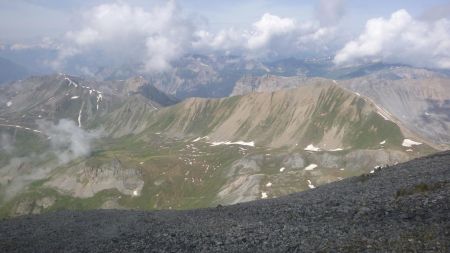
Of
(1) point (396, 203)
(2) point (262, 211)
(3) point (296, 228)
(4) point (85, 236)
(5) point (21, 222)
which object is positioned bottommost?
(5) point (21, 222)

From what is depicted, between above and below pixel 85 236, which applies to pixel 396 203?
above

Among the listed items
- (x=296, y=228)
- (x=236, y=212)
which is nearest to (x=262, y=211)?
(x=236, y=212)

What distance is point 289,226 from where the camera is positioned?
117 feet

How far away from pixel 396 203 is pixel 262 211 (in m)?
13.6

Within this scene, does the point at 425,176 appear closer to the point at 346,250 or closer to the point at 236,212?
the point at 236,212

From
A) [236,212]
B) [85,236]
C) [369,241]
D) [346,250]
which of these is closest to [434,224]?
[369,241]

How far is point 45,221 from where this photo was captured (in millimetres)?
52281

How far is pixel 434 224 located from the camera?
1115 inches

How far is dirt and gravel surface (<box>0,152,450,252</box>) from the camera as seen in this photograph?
28.5 metres

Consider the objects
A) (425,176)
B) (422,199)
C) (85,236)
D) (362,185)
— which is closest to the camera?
(422,199)

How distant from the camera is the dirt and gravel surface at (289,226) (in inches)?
1120

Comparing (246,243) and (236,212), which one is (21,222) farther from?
(246,243)

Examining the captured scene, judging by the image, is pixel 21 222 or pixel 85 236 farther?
pixel 21 222

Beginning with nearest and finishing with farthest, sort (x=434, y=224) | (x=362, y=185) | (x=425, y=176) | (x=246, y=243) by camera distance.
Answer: (x=434, y=224)
(x=246, y=243)
(x=425, y=176)
(x=362, y=185)
